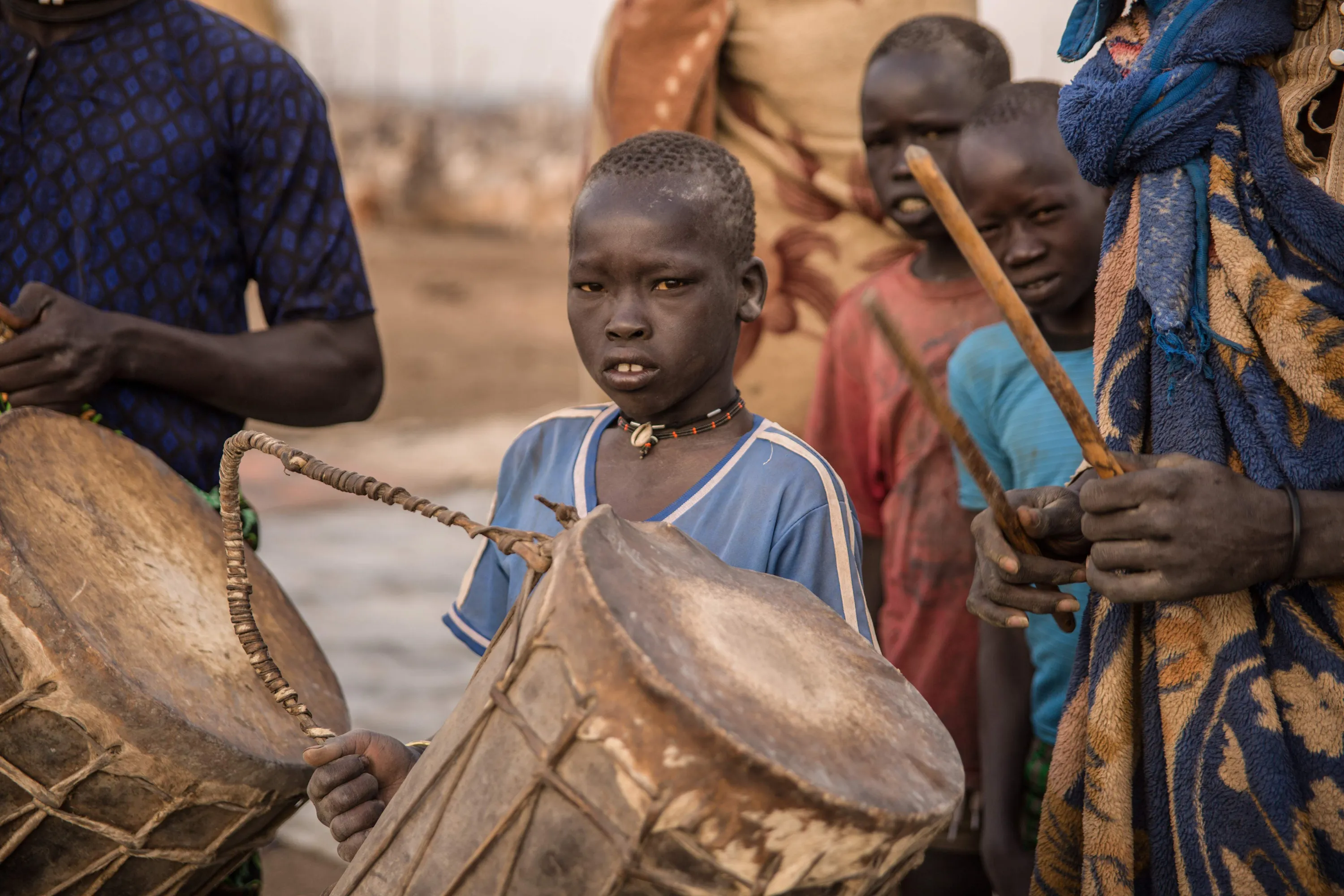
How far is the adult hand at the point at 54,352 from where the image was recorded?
2.14 meters

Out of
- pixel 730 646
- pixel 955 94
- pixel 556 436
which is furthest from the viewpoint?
pixel 955 94

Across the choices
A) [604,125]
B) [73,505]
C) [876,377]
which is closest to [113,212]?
[73,505]

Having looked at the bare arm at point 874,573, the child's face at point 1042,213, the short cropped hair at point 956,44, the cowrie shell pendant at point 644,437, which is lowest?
the bare arm at point 874,573

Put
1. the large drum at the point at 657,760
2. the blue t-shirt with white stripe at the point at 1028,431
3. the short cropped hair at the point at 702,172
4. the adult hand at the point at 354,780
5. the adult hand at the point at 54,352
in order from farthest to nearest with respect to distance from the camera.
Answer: the blue t-shirt with white stripe at the point at 1028,431 → the adult hand at the point at 54,352 → the short cropped hair at the point at 702,172 → the adult hand at the point at 354,780 → the large drum at the point at 657,760

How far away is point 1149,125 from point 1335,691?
0.72 metres

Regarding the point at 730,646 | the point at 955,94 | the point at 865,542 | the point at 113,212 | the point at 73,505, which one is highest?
Answer: the point at 955,94

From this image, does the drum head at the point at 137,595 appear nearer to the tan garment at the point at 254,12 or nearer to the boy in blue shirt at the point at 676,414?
the boy in blue shirt at the point at 676,414

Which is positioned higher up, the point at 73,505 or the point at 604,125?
the point at 604,125

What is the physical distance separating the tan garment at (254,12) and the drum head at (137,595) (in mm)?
8027

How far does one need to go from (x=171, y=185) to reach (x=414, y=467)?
687 centimetres

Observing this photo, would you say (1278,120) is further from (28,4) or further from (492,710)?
(28,4)

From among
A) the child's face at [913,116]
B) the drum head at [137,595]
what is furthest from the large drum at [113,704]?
the child's face at [913,116]

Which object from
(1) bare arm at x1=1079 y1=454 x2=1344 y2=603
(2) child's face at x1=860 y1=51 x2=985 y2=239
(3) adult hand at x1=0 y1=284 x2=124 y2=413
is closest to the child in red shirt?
(2) child's face at x1=860 y1=51 x2=985 y2=239

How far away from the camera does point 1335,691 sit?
5.09 ft
